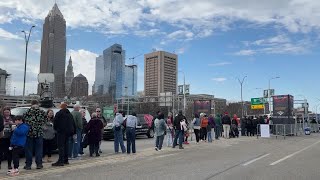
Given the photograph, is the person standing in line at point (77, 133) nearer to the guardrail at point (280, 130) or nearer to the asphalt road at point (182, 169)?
the asphalt road at point (182, 169)

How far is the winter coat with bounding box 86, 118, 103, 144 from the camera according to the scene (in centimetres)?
1476

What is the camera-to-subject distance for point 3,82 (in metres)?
92.7

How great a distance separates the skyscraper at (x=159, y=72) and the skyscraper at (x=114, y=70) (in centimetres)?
1131

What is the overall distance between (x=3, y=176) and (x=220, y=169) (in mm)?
5936

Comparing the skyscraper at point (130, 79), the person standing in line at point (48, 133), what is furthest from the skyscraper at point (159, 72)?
Result: the person standing in line at point (48, 133)

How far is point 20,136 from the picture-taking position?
1069cm

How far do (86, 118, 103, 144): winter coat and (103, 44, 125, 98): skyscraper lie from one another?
8658 cm

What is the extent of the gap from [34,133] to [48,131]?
1.32 m

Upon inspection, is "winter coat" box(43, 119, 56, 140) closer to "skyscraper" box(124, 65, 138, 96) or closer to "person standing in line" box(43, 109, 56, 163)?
"person standing in line" box(43, 109, 56, 163)

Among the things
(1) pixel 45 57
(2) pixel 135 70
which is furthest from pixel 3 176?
(2) pixel 135 70

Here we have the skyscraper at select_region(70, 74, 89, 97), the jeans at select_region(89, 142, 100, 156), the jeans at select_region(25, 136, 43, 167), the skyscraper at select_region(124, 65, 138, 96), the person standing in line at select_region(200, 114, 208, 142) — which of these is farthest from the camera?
the skyscraper at select_region(124, 65, 138, 96)

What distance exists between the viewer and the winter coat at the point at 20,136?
34.8 ft

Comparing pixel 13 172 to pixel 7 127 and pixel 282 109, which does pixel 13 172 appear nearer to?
pixel 7 127

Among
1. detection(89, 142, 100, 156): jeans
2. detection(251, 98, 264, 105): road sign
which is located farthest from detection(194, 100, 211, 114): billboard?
detection(89, 142, 100, 156): jeans
